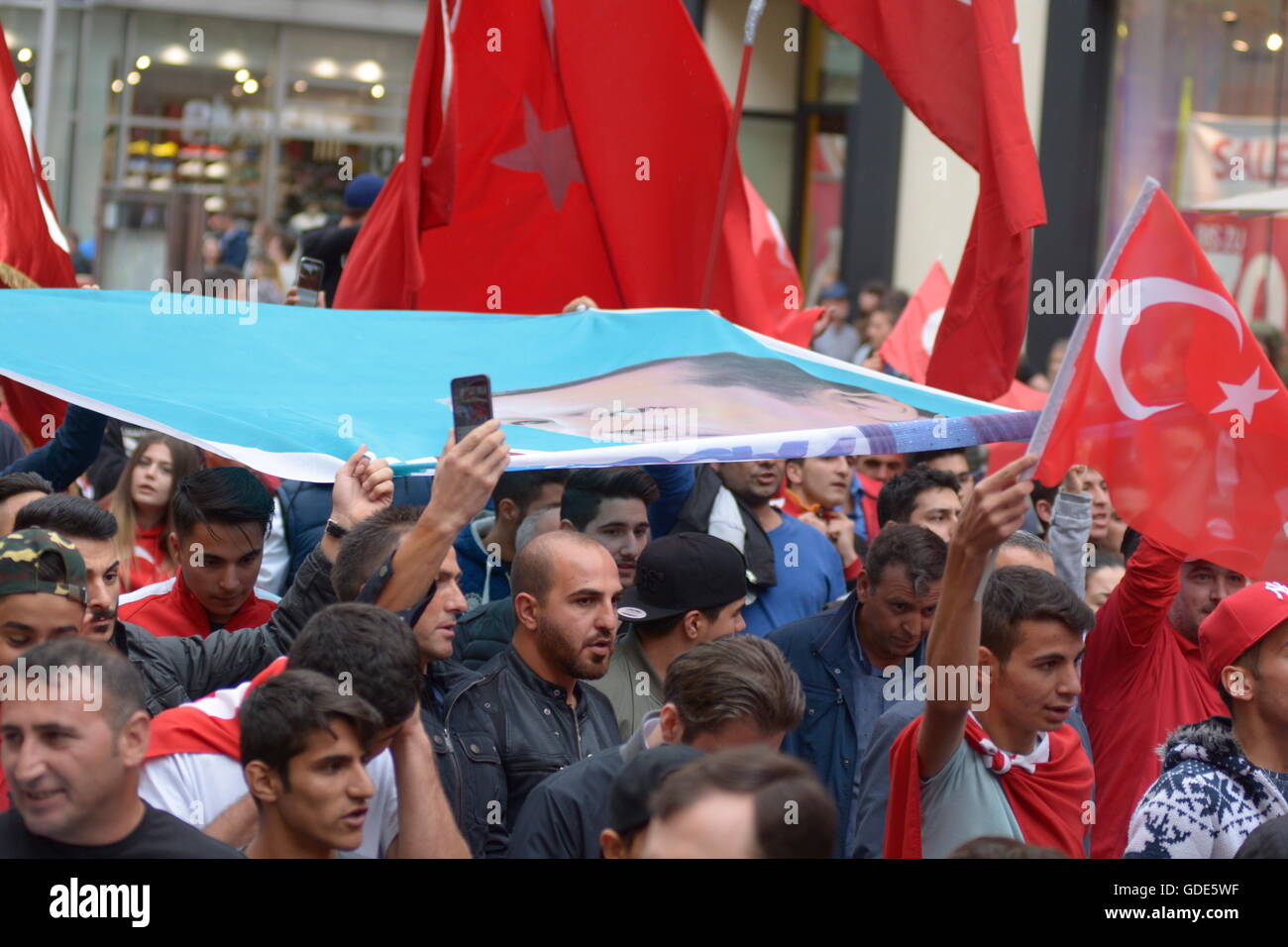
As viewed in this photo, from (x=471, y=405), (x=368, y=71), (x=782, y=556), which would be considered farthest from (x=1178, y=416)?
(x=368, y=71)

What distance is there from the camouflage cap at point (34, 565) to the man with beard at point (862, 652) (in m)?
2.17

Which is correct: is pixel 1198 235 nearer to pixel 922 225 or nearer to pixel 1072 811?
pixel 922 225

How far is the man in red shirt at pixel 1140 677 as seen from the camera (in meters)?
5.15

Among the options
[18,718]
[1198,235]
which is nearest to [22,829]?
[18,718]

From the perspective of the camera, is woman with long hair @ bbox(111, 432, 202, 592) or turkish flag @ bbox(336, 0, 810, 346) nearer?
woman with long hair @ bbox(111, 432, 202, 592)

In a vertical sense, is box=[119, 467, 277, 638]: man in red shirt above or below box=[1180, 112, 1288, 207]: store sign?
below

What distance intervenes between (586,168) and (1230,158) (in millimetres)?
8636

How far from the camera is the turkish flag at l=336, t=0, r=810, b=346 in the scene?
7070 millimetres

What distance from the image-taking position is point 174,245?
22797 millimetres

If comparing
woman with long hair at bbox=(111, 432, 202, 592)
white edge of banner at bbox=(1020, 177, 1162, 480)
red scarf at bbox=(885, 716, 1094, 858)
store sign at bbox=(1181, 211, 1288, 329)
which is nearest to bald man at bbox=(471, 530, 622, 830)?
red scarf at bbox=(885, 716, 1094, 858)

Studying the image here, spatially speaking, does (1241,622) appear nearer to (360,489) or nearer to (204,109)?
(360,489)

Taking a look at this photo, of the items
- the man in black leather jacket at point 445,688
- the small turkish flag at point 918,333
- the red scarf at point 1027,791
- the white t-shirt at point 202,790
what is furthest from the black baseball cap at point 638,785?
the small turkish flag at point 918,333

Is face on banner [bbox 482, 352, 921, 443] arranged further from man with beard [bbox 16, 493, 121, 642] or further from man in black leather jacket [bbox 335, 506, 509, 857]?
man with beard [bbox 16, 493, 121, 642]

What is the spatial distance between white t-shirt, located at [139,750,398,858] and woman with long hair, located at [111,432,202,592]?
2.77 metres
